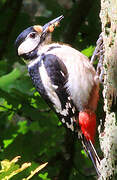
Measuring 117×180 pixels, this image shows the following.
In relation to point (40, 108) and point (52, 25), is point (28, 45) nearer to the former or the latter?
point (52, 25)

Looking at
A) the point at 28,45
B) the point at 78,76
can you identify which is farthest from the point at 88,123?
the point at 28,45

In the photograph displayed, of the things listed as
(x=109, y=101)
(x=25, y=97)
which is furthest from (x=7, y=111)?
(x=109, y=101)

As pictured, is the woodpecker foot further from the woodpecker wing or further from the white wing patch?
the white wing patch

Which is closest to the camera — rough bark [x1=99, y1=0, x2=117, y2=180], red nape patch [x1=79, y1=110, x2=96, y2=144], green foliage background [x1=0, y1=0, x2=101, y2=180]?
rough bark [x1=99, y1=0, x2=117, y2=180]

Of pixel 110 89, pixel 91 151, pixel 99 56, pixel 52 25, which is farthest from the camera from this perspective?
pixel 52 25

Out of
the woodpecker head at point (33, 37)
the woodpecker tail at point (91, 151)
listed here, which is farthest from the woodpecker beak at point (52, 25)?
the woodpecker tail at point (91, 151)

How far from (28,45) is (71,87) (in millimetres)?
513

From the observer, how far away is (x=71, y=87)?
2643 mm

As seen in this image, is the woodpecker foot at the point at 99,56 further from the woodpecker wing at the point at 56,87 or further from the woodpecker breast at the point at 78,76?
the woodpecker wing at the point at 56,87

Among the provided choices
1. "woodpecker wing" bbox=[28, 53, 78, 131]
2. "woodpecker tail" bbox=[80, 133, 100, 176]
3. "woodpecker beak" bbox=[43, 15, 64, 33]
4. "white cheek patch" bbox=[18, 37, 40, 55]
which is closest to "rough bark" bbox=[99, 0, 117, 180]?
"woodpecker tail" bbox=[80, 133, 100, 176]

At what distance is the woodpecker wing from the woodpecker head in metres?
0.20

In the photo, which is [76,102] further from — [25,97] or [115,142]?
[115,142]

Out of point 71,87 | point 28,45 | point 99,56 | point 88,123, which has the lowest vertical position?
point 88,123

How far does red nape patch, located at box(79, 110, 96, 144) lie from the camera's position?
262cm
